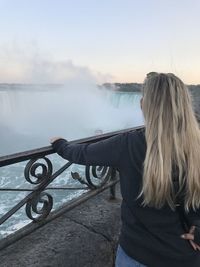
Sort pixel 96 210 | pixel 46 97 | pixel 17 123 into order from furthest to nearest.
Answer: pixel 46 97, pixel 17 123, pixel 96 210

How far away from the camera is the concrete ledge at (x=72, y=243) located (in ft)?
8.82

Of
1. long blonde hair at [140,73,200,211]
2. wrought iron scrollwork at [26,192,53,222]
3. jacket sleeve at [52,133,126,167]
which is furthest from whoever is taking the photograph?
wrought iron scrollwork at [26,192,53,222]

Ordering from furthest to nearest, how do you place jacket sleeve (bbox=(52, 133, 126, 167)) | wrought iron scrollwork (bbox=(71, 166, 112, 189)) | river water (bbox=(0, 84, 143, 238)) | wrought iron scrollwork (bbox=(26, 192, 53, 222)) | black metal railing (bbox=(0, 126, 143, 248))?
1. river water (bbox=(0, 84, 143, 238))
2. wrought iron scrollwork (bbox=(71, 166, 112, 189))
3. wrought iron scrollwork (bbox=(26, 192, 53, 222))
4. black metal railing (bbox=(0, 126, 143, 248))
5. jacket sleeve (bbox=(52, 133, 126, 167))

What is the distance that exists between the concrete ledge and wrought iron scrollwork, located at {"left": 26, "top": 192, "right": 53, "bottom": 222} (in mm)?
191

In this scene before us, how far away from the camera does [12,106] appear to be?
203ft

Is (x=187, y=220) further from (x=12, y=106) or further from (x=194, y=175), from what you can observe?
(x=12, y=106)

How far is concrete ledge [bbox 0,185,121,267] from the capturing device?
2.69m

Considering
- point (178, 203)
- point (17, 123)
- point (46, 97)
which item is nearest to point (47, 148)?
point (178, 203)

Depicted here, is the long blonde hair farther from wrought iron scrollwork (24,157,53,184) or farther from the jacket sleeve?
wrought iron scrollwork (24,157,53,184)

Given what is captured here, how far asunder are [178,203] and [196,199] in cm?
8

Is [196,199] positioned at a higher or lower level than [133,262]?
higher

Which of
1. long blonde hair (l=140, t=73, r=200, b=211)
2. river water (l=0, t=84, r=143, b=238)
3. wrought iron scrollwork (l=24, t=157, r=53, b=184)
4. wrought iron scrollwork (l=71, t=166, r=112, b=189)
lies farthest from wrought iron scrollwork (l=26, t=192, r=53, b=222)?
river water (l=0, t=84, r=143, b=238)

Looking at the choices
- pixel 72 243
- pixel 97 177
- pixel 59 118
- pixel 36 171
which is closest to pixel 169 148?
pixel 36 171

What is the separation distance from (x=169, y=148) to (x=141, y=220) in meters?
0.34
